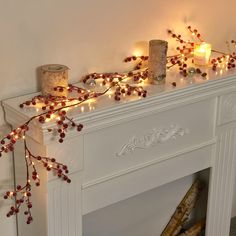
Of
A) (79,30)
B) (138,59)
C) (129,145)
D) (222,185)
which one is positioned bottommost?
(222,185)

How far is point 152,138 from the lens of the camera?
1.96 metres

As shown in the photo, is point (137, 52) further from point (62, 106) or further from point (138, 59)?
point (62, 106)

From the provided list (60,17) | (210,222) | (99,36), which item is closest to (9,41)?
(60,17)

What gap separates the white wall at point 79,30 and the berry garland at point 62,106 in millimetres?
52

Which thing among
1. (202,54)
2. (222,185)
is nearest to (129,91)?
(202,54)

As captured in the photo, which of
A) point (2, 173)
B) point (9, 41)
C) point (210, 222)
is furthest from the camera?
point (210, 222)

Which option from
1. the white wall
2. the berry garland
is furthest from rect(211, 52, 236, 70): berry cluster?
the white wall

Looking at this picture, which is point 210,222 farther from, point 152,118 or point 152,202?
point 152,118

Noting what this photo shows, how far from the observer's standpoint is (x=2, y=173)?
1876 millimetres

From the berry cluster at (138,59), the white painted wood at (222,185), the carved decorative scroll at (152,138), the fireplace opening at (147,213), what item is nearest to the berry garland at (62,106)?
the berry cluster at (138,59)

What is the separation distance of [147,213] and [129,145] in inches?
22.2

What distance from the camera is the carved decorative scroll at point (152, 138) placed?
1901 millimetres

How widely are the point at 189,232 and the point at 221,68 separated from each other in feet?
2.39

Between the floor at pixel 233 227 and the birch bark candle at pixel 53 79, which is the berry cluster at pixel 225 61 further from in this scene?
the floor at pixel 233 227
